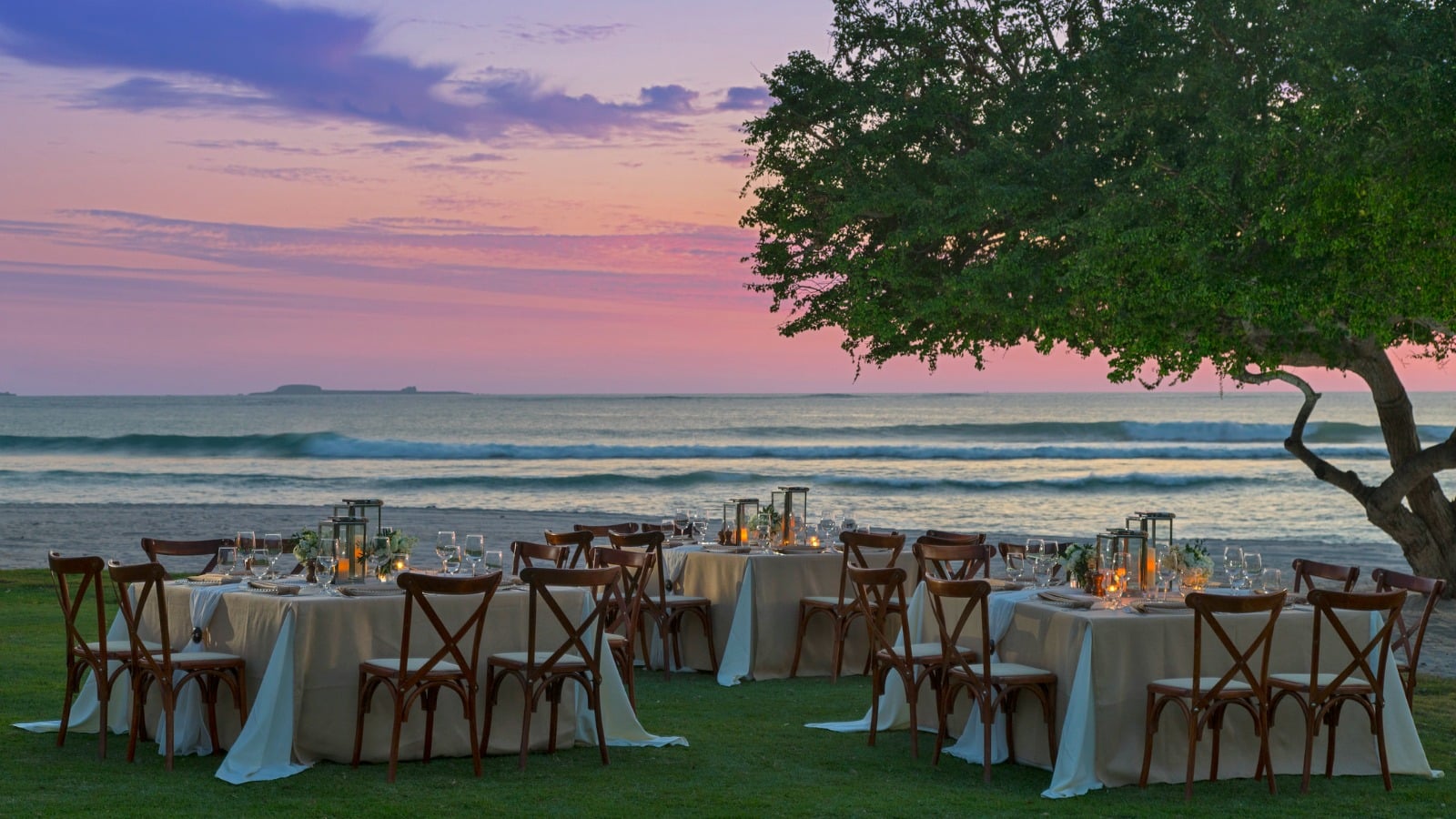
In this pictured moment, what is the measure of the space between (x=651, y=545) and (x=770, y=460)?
40.4 m

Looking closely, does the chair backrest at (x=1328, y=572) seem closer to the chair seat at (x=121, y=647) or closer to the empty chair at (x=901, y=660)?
the empty chair at (x=901, y=660)

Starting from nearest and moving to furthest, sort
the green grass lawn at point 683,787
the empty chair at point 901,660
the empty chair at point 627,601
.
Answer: the green grass lawn at point 683,787, the empty chair at point 901,660, the empty chair at point 627,601

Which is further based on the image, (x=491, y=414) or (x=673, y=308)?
(x=491, y=414)

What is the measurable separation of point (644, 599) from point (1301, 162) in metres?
6.02

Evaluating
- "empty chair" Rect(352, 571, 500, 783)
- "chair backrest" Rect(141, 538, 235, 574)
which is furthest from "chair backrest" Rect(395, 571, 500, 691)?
"chair backrest" Rect(141, 538, 235, 574)

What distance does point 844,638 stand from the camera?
10492 millimetres

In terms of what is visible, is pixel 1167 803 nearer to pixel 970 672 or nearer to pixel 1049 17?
pixel 970 672

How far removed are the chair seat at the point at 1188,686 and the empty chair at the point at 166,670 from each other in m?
4.35

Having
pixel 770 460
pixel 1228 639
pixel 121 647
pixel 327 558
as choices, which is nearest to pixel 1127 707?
pixel 1228 639

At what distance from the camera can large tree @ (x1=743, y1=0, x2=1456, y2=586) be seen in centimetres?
1092

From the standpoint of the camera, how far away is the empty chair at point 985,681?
6.97m

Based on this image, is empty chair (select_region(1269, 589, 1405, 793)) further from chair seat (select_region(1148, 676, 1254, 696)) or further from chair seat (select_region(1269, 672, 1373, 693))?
chair seat (select_region(1148, 676, 1254, 696))

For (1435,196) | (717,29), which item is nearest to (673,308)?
(717,29)

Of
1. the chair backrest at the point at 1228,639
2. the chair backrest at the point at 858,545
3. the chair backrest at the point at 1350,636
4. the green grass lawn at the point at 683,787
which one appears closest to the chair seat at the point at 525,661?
the green grass lawn at the point at 683,787
